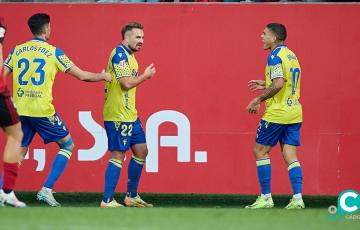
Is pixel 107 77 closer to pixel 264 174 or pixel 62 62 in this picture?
pixel 62 62

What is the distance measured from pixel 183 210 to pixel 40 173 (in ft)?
A: 11.1

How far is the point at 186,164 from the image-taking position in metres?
14.9

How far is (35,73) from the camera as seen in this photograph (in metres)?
12.9

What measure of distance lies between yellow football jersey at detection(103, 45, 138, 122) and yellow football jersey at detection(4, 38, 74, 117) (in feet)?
1.75

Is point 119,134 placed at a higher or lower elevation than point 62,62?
lower

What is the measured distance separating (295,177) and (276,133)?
575 mm

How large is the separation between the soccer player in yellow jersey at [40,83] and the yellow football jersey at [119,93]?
536 mm

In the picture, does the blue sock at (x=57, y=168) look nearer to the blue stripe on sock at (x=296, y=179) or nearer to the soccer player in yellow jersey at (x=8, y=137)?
the soccer player in yellow jersey at (x=8, y=137)

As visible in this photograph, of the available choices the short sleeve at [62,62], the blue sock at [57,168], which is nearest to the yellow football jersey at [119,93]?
the short sleeve at [62,62]

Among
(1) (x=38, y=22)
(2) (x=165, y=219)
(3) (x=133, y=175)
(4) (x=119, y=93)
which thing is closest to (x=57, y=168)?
(3) (x=133, y=175)

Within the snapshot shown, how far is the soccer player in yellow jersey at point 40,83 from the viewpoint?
42.3 feet

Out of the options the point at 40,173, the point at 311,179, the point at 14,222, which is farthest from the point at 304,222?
the point at 40,173

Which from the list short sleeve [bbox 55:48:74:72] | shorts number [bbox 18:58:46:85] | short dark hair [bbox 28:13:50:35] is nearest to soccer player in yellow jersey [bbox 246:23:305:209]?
short sleeve [bbox 55:48:74:72]

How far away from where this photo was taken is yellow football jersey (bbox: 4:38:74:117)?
1288 centimetres
